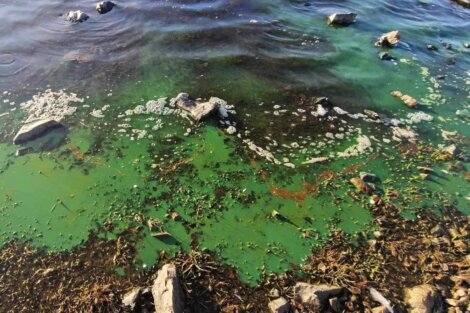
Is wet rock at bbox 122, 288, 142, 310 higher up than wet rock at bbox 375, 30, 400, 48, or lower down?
lower down

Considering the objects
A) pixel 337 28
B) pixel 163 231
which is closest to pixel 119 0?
pixel 337 28

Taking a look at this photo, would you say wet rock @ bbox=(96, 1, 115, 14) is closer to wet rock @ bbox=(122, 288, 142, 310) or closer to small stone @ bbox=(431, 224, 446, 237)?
wet rock @ bbox=(122, 288, 142, 310)

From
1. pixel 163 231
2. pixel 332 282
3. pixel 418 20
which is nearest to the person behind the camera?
pixel 332 282

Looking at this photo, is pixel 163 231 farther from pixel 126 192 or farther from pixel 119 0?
pixel 119 0

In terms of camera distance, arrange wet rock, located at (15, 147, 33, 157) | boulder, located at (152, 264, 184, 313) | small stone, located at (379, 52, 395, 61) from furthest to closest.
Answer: small stone, located at (379, 52, 395, 61) → wet rock, located at (15, 147, 33, 157) → boulder, located at (152, 264, 184, 313)

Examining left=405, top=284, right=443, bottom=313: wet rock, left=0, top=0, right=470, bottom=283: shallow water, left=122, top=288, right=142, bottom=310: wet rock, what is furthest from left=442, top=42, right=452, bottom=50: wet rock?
left=122, top=288, right=142, bottom=310: wet rock

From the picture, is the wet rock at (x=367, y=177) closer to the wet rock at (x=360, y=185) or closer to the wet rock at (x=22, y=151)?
the wet rock at (x=360, y=185)

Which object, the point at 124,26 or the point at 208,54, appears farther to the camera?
the point at 124,26
